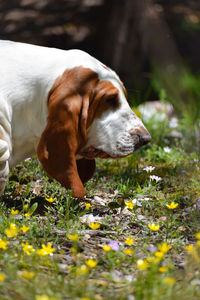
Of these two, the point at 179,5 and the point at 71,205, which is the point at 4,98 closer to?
the point at 71,205

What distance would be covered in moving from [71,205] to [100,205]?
24cm

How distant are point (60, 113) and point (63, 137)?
0.52 ft

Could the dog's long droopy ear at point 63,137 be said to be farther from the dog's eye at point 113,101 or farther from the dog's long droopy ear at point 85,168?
the dog's long droopy ear at point 85,168

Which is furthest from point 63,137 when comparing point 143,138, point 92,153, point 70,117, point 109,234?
point 109,234

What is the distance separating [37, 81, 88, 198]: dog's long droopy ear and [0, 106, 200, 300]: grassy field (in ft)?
0.64

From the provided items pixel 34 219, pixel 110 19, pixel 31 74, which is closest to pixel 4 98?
pixel 31 74

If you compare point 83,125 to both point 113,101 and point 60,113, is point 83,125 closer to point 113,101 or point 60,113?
point 60,113

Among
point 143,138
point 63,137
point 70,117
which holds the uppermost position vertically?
point 70,117

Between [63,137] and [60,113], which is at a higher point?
[60,113]

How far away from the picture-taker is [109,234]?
3.17 metres

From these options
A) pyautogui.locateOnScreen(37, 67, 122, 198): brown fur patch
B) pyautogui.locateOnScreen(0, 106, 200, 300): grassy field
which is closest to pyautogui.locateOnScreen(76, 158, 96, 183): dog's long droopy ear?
pyautogui.locateOnScreen(0, 106, 200, 300): grassy field

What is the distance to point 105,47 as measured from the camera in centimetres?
765

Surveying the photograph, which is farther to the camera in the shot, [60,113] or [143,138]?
[143,138]

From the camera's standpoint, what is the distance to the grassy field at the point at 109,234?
86.4 inches
